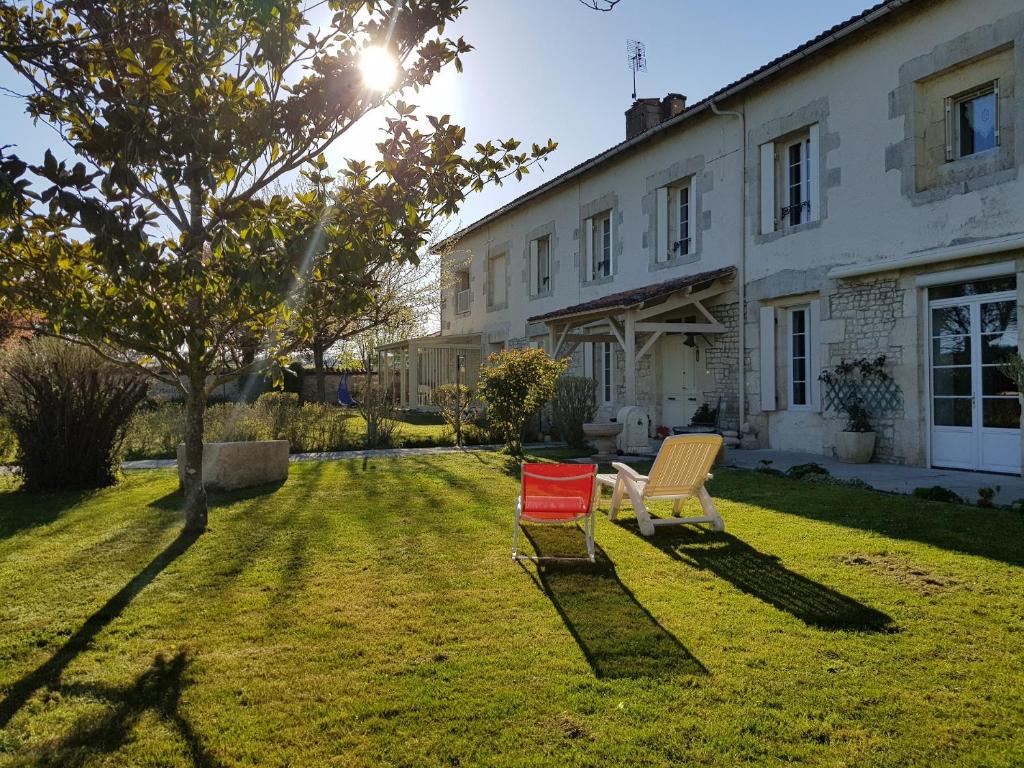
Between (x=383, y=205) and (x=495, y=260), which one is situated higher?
(x=495, y=260)

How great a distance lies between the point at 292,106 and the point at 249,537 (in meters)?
3.16

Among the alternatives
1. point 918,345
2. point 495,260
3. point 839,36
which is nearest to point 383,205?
point 918,345

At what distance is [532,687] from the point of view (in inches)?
115

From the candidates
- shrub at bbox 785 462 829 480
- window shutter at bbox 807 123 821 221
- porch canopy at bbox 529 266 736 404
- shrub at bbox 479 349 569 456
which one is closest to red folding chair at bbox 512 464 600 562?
shrub at bbox 785 462 829 480

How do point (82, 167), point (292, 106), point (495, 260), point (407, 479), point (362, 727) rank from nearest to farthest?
point (362, 727), point (82, 167), point (292, 106), point (407, 479), point (495, 260)

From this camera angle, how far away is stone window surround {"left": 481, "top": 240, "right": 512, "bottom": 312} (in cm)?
A: 2019

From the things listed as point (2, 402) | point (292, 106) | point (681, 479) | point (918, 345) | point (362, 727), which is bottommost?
point (362, 727)

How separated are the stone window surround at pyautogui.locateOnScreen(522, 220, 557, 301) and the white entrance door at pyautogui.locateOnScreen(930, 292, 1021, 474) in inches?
388

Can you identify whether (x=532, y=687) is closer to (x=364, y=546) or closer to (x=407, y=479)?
(x=364, y=546)

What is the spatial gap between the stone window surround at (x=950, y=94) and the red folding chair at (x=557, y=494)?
20.8 ft

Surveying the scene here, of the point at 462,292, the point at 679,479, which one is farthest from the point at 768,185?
the point at 462,292

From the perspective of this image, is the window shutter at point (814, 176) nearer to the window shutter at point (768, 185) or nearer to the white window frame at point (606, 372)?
the window shutter at point (768, 185)

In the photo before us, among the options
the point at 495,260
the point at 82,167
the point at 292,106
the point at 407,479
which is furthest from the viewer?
the point at 495,260

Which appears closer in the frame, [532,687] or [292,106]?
[532,687]
